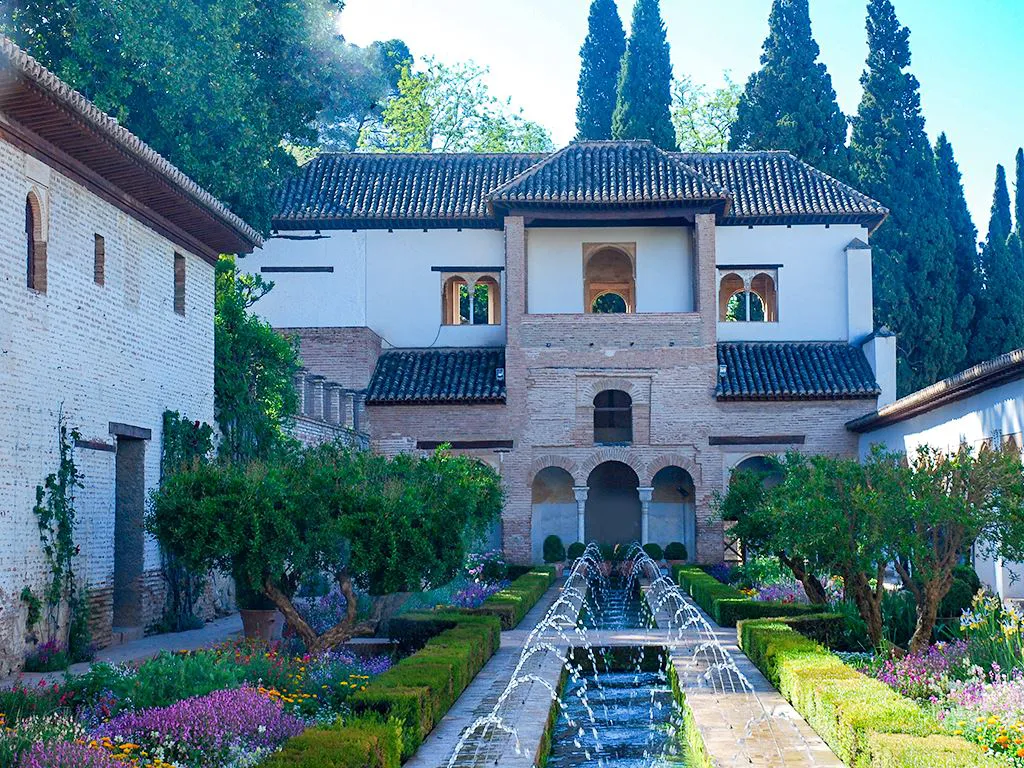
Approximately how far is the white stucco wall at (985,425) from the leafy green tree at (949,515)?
326 centimetres

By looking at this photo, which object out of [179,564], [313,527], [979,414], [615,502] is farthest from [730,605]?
[615,502]

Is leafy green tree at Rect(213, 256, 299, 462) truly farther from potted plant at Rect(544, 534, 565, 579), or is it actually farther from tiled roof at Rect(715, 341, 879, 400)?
tiled roof at Rect(715, 341, 879, 400)

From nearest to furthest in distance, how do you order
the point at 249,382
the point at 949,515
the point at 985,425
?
the point at 949,515, the point at 985,425, the point at 249,382

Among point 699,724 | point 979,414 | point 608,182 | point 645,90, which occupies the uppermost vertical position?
point 645,90

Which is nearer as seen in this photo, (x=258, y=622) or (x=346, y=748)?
(x=346, y=748)

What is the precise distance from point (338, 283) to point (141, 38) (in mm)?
10693

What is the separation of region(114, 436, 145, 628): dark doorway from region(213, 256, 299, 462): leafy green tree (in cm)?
324

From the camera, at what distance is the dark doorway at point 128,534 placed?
15.8 meters

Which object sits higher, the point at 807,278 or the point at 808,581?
the point at 807,278

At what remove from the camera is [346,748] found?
7.40 meters

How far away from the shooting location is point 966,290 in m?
35.0

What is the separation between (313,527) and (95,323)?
380 centimetres

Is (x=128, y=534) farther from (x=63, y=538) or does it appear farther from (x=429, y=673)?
(x=429, y=673)

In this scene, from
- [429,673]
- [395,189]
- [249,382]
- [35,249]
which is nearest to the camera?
[429,673]
